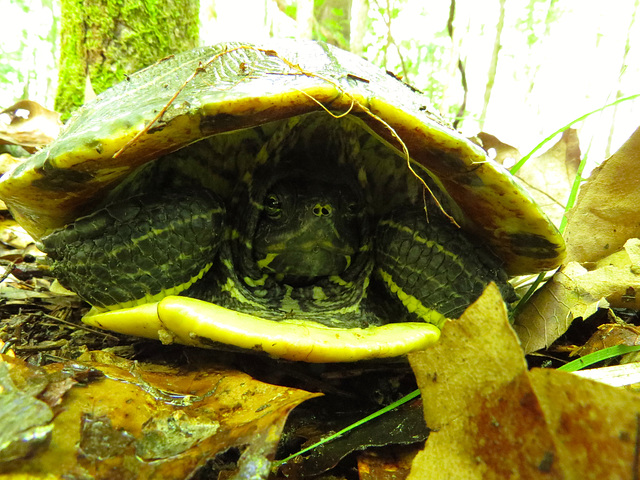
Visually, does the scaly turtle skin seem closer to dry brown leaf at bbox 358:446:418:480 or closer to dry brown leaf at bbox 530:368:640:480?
dry brown leaf at bbox 358:446:418:480

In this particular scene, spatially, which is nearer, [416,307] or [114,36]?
[416,307]

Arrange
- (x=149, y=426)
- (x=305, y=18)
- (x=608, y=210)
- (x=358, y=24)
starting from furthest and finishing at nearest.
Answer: (x=358, y=24) → (x=305, y=18) → (x=608, y=210) → (x=149, y=426)

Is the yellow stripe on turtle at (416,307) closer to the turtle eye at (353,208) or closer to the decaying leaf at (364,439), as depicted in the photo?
the turtle eye at (353,208)

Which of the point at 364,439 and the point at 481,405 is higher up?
the point at 481,405

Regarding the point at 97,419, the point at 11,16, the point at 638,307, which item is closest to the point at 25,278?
the point at 97,419

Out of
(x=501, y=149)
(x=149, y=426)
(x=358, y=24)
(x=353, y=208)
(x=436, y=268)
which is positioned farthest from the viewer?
(x=358, y=24)

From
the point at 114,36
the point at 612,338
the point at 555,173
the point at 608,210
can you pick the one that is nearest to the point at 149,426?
the point at 612,338

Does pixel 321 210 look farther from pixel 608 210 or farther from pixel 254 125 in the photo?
pixel 608 210
